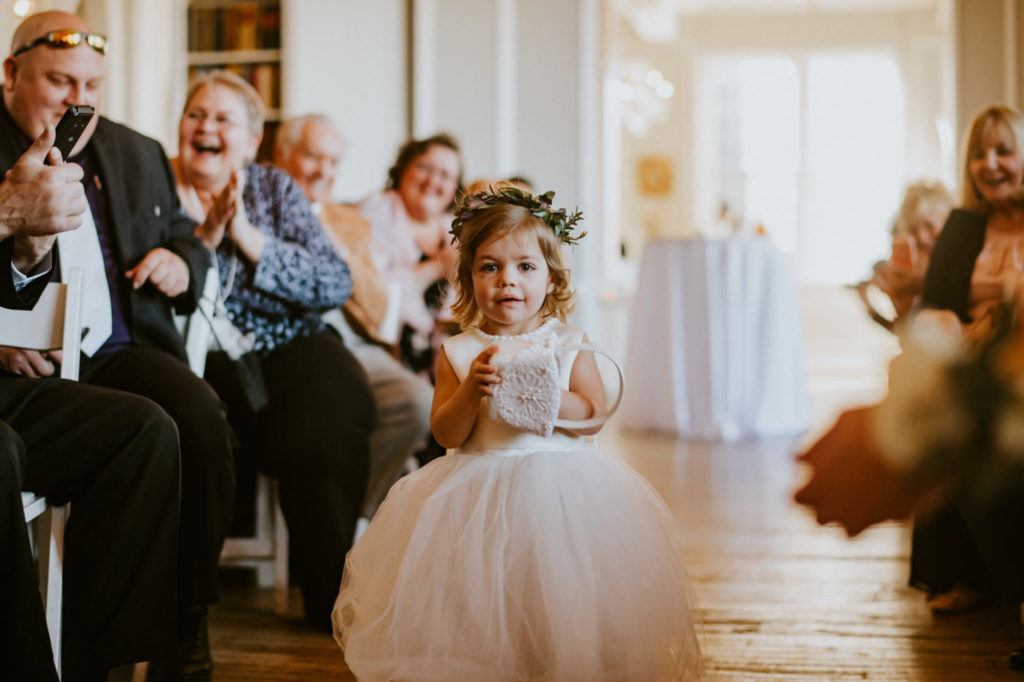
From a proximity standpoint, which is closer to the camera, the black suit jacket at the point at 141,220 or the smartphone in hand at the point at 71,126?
the smartphone in hand at the point at 71,126

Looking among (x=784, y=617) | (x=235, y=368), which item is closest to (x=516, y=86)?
(x=235, y=368)

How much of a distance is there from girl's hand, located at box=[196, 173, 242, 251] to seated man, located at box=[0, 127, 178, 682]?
0.57 metres

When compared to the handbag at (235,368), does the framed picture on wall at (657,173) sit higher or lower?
higher

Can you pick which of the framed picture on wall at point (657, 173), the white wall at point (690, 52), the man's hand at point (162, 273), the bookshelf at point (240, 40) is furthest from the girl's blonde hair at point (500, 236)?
the framed picture on wall at point (657, 173)

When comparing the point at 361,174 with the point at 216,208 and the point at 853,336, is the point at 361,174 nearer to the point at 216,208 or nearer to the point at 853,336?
the point at 216,208

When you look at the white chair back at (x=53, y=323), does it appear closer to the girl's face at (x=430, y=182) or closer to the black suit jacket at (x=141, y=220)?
the black suit jacket at (x=141, y=220)

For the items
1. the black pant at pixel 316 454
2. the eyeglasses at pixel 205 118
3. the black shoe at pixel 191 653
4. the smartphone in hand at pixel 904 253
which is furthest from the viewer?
the smartphone in hand at pixel 904 253

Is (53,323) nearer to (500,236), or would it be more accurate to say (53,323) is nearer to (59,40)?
(59,40)

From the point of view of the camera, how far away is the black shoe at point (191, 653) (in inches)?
71.7

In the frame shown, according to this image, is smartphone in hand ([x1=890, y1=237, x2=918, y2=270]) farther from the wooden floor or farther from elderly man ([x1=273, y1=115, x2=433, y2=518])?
elderly man ([x1=273, y1=115, x2=433, y2=518])

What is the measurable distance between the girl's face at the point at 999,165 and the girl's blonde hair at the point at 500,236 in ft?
4.01

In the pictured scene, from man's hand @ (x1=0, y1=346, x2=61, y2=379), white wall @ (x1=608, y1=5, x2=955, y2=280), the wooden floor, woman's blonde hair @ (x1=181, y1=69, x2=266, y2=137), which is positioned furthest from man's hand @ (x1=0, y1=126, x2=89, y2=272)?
white wall @ (x1=608, y1=5, x2=955, y2=280)

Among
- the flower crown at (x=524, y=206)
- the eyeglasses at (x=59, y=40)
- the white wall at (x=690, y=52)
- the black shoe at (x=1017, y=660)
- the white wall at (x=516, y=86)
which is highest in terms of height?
the white wall at (x=690, y=52)

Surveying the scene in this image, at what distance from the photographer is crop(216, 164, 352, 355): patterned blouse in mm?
2352
